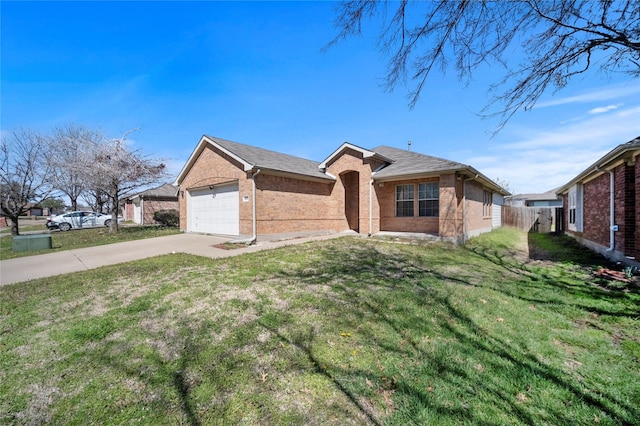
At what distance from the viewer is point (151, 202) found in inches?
1102

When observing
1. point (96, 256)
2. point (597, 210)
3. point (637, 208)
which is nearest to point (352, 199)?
point (597, 210)

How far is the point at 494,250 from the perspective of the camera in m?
11.3

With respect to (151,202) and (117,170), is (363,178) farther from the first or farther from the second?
(151,202)

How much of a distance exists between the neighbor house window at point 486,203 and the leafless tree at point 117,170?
22.5m

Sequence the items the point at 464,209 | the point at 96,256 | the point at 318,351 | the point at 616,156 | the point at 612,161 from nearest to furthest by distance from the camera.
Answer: the point at 318,351 → the point at 616,156 → the point at 612,161 → the point at 96,256 → the point at 464,209

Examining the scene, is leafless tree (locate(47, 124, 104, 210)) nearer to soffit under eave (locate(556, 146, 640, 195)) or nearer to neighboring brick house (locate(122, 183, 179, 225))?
neighboring brick house (locate(122, 183, 179, 225))

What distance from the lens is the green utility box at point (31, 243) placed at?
11148mm

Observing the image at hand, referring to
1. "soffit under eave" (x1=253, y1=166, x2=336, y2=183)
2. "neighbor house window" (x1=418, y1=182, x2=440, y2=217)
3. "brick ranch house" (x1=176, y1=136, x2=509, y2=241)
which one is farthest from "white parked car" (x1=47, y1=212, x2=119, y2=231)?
"neighbor house window" (x1=418, y1=182, x2=440, y2=217)

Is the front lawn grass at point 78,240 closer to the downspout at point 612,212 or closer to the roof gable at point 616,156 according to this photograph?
the roof gable at point 616,156

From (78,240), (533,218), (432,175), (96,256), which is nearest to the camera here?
(96,256)

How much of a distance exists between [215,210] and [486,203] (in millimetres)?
16825

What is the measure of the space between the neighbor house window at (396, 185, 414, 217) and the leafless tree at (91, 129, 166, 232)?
1727cm

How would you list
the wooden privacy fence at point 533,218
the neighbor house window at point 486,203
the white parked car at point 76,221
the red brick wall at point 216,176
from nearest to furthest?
A: 1. the red brick wall at point 216,176
2. the neighbor house window at point 486,203
3. the wooden privacy fence at point 533,218
4. the white parked car at point 76,221

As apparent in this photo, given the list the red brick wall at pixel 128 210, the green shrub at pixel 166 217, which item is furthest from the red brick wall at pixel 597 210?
the red brick wall at pixel 128 210
